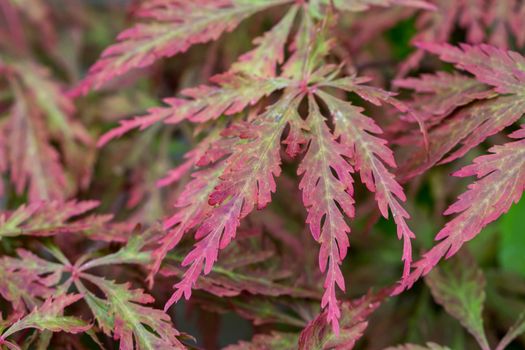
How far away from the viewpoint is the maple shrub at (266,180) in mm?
506

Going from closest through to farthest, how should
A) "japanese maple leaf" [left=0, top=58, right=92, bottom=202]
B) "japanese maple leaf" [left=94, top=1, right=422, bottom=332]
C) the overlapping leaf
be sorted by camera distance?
"japanese maple leaf" [left=94, top=1, right=422, bottom=332] < the overlapping leaf < "japanese maple leaf" [left=0, top=58, right=92, bottom=202]

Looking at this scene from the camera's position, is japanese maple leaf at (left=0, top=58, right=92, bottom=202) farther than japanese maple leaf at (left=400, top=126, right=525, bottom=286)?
Yes

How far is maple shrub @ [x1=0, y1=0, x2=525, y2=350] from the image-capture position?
506 mm

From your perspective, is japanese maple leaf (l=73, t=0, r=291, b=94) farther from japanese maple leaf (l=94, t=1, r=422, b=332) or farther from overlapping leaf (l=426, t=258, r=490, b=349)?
overlapping leaf (l=426, t=258, r=490, b=349)

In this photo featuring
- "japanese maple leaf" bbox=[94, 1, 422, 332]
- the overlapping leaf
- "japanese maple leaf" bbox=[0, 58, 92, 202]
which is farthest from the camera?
"japanese maple leaf" bbox=[0, 58, 92, 202]

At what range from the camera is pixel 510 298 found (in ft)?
3.11

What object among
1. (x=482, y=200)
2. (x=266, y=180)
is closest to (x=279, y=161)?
(x=266, y=180)

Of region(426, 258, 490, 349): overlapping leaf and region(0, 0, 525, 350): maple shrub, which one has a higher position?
region(0, 0, 525, 350): maple shrub

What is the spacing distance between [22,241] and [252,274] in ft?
0.71

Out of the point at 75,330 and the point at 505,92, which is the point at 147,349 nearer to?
the point at 75,330

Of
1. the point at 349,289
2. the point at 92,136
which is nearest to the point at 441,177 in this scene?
the point at 349,289

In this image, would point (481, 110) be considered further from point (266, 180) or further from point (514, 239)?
point (514, 239)

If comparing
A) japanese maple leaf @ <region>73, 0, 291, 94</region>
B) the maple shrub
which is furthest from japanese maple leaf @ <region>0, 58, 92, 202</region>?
japanese maple leaf @ <region>73, 0, 291, 94</region>

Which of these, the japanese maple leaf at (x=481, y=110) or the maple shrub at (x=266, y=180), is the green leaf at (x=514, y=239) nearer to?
the maple shrub at (x=266, y=180)
